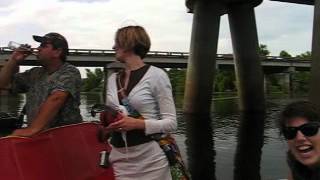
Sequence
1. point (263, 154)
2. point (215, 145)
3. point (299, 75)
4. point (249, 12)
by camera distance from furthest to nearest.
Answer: point (299, 75), point (249, 12), point (215, 145), point (263, 154)

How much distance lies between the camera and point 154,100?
12.0 feet

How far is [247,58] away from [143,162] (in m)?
34.4

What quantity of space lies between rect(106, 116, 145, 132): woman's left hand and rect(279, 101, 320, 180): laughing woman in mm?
1156

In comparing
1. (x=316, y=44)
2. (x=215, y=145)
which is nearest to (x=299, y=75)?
(x=316, y=44)

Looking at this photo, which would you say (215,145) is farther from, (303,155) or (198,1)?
(198,1)

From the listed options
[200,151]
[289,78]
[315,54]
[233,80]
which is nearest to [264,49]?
[233,80]

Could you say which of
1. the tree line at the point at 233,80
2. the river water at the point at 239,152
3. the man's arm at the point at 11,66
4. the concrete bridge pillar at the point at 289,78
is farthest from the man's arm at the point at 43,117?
the concrete bridge pillar at the point at 289,78

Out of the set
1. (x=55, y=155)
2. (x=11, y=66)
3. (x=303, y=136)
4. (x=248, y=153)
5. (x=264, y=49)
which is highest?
(x=264, y=49)

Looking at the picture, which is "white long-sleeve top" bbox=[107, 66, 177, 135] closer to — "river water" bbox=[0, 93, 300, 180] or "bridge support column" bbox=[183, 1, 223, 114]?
"river water" bbox=[0, 93, 300, 180]

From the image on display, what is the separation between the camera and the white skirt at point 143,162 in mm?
3641

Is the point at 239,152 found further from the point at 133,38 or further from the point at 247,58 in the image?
the point at 247,58

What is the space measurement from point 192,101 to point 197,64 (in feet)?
8.36

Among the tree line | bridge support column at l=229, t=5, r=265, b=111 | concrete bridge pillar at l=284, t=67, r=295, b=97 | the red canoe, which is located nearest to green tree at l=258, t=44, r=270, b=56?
the tree line

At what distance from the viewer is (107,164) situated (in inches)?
151
